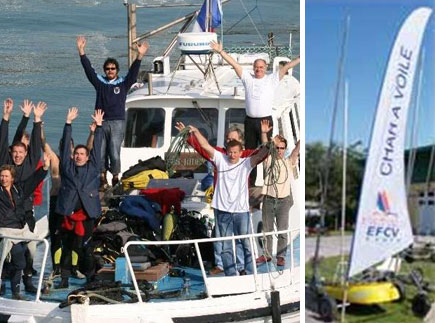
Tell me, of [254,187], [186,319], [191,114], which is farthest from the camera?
[191,114]

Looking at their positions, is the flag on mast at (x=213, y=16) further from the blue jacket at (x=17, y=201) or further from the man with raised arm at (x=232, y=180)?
the blue jacket at (x=17, y=201)

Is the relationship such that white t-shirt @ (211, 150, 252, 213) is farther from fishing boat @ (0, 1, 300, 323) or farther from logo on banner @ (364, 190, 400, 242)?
logo on banner @ (364, 190, 400, 242)

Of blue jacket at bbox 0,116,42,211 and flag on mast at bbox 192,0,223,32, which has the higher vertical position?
flag on mast at bbox 192,0,223,32

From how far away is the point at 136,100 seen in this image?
8766 millimetres

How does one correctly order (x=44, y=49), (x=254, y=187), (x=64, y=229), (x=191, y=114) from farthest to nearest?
1. (x=44, y=49)
2. (x=191, y=114)
3. (x=254, y=187)
4. (x=64, y=229)

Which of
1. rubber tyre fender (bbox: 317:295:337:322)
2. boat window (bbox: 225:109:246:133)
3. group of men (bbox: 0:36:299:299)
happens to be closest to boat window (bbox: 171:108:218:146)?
boat window (bbox: 225:109:246:133)

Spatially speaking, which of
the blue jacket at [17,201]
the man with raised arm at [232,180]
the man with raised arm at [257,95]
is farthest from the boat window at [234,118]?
the blue jacket at [17,201]

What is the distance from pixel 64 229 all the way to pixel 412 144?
295 cm

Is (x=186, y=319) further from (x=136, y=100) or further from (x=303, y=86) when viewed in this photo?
(x=136, y=100)

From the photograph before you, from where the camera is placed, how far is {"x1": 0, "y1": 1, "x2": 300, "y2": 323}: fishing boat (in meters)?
6.14

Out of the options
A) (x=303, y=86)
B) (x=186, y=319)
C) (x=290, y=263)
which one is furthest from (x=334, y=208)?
(x=290, y=263)

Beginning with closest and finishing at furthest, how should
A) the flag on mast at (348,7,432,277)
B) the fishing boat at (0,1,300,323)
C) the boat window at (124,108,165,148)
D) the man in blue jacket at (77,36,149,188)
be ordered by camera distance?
the flag on mast at (348,7,432,277) < the fishing boat at (0,1,300,323) < the man in blue jacket at (77,36,149,188) < the boat window at (124,108,165,148)

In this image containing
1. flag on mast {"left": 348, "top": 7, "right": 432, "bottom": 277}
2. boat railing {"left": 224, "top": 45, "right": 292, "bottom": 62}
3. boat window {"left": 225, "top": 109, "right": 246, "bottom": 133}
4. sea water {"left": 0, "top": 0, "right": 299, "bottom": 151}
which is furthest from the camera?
sea water {"left": 0, "top": 0, "right": 299, "bottom": 151}

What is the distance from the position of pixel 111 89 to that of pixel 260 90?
1195 mm
